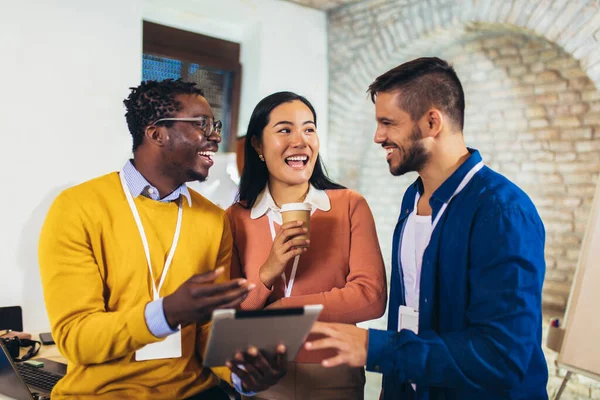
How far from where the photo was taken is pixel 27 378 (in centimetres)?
239

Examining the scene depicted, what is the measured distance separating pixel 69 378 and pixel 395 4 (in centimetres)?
507

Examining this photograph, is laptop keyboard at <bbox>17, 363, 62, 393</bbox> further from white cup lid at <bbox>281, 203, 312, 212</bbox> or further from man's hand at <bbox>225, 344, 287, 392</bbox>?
white cup lid at <bbox>281, 203, 312, 212</bbox>

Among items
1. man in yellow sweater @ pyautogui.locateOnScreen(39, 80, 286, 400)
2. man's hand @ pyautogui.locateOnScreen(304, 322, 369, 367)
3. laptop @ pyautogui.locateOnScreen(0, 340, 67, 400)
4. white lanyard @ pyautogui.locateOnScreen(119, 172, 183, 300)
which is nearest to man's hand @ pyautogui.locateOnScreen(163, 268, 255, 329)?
man in yellow sweater @ pyautogui.locateOnScreen(39, 80, 286, 400)

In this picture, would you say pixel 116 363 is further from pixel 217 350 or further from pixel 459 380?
pixel 459 380

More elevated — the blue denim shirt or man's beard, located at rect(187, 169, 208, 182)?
man's beard, located at rect(187, 169, 208, 182)

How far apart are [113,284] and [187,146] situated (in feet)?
1.74

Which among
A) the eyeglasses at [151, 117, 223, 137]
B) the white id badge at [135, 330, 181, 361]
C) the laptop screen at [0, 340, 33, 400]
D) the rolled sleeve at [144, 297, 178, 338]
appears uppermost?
the eyeglasses at [151, 117, 223, 137]

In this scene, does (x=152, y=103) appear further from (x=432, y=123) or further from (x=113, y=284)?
(x=432, y=123)

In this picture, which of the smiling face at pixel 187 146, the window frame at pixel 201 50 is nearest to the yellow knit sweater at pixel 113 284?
the smiling face at pixel 187 146

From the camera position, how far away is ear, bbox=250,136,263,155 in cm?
231

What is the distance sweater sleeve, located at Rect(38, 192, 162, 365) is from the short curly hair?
Answer: 0.41 m

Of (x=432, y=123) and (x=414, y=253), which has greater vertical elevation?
(x=432, y=123)

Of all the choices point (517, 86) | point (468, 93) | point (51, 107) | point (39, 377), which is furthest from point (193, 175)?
point (468, 93)

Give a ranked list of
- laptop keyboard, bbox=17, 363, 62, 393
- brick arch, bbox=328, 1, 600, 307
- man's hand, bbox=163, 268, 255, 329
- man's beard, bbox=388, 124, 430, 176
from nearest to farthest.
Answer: man's hand, bbox=163, 268, 255, 329, man's beard, bbox=388, 124, 430, 176, laptop keyboard, bbox=17, 363, 62, 393, brick arch, bbox=328, 1, 600, 307
